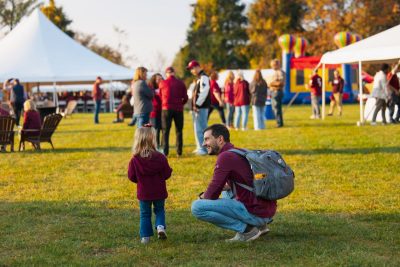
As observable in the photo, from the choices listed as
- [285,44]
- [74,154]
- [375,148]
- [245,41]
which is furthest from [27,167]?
[245,41]

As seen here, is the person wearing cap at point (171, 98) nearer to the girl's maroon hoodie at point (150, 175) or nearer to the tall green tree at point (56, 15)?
the girl's maroon hoodie at point (150, 175)

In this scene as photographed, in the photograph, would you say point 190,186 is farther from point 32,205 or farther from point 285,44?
point 285,44

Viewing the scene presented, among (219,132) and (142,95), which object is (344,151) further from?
(219,132)

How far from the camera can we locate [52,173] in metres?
12.9

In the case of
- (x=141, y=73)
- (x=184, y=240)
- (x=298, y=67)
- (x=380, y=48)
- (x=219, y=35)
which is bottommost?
(x=184, y=240)

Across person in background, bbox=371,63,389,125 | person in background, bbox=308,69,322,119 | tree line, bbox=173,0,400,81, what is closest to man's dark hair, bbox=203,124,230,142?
person in background, bbox=371,63,389,125

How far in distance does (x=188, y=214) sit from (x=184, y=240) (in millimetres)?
1444

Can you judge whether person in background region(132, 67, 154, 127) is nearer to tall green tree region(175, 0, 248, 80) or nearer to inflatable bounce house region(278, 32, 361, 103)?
inflatable bounce house region(278, 32, 361, 103)

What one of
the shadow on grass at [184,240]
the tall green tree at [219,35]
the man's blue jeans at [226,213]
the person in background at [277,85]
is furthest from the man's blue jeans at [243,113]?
the tall green tree at [219,35]

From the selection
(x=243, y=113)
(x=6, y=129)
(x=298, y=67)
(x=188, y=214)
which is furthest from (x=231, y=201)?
(x=298, y=67)

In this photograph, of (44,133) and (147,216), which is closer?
(147,216)

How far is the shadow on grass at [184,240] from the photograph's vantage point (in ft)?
21.0

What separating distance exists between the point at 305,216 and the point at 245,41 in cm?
7255

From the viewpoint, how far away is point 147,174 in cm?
711
